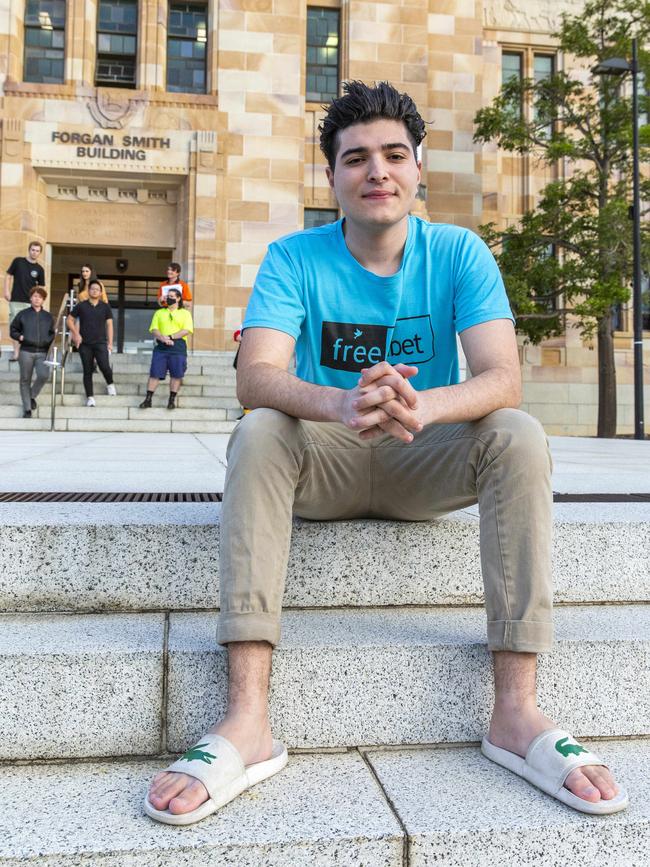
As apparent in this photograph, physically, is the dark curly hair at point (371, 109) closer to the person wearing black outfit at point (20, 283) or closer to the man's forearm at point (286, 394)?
the man's forearm at point (286, 394)

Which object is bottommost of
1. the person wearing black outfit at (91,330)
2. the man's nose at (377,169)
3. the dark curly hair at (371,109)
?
the man's nose at (377,169)

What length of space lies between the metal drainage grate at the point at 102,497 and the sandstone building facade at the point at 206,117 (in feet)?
47.4

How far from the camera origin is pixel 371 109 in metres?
2.36

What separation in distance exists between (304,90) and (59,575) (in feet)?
59.4

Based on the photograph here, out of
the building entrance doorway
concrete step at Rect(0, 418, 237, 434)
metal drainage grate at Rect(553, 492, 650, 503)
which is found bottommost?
metal drainage grate at Rect(553, 492, 650, 503)

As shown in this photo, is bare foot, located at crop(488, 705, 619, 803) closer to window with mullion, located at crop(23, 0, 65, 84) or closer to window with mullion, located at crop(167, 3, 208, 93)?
window with mullion, located at crop(167, 3, 208, 93)

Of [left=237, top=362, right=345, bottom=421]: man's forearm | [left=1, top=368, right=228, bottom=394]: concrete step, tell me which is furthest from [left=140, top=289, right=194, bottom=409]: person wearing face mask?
[left=237, top=362, right=345, bottom=421]: man's forearm

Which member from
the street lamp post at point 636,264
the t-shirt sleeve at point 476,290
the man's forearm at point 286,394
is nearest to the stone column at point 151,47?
the street lamp post at point 636,264

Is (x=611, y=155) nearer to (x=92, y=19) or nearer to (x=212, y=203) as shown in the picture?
(x=212, y=203)

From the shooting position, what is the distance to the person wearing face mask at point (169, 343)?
12.1 m

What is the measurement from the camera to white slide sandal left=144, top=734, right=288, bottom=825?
1538mm

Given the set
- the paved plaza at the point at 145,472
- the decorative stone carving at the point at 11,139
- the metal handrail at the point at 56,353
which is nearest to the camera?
the paved plaza at the point at 145,472

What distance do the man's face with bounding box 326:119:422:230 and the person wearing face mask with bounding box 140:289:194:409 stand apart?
1001 centimetres

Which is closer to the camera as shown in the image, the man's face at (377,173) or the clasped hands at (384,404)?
the clasped hands at (384,404)
